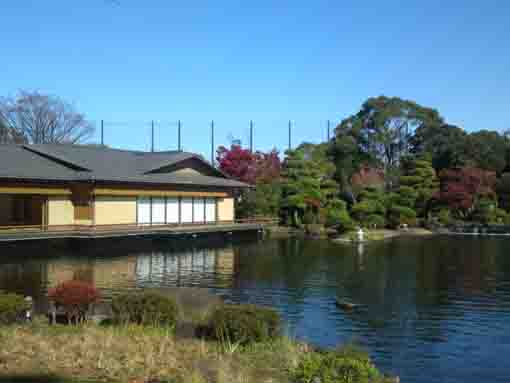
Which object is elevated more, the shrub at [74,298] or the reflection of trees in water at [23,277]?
the shrub at [74,298]

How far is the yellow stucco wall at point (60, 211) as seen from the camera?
30.2 m

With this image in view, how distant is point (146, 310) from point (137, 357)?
278cm

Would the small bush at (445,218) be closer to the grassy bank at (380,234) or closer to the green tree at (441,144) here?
the grassy bank at (380,234)

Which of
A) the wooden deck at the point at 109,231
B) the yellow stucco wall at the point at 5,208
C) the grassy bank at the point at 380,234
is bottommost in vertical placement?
the grassy bank at the point at 380,234

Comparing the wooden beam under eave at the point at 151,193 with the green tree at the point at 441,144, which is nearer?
the wooden beam under eave at the point at 151,193

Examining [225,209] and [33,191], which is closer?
[33,191]

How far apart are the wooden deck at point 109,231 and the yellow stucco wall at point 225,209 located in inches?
67.1

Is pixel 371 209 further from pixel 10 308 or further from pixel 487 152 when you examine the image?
pixel 10 308

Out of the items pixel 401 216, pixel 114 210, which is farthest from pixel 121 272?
pixel 401 216

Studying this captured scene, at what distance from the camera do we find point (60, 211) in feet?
101

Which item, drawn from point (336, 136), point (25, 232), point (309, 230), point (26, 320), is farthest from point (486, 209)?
point (26, 320)

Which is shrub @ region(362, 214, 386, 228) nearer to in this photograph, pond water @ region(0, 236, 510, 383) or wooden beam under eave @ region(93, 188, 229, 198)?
pond water @ region(0, 236, 510, 383)

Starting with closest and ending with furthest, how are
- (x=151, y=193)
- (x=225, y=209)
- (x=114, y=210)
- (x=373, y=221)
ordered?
1. (x=114, y=210)
2. (x=151, y=193)
3. (x=225, y=209)
4. (x=373, y=221)

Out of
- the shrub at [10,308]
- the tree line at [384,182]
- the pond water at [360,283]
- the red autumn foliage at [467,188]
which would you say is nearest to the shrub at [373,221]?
the tree line at [384,182]
